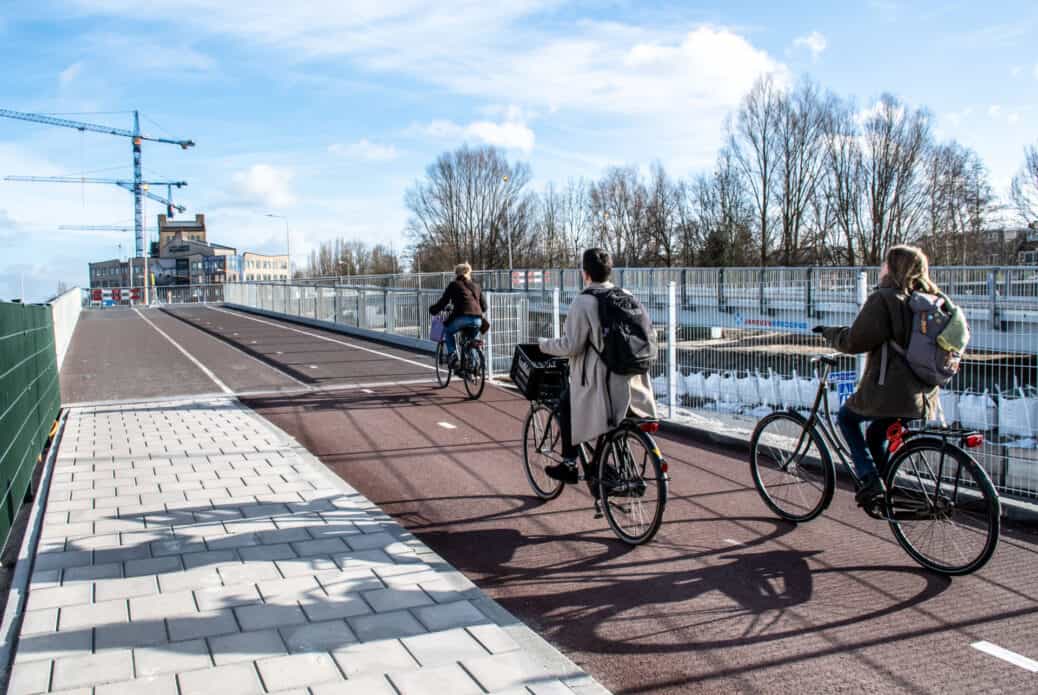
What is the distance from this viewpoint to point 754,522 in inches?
226

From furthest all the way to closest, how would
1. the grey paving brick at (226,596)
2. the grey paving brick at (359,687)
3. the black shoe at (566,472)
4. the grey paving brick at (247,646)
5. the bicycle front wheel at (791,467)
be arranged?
the black shoe at (566,472) → the bicycle front wheel at (791,467) → the grey paving brick at (226,596) → the grey paving brick at (247,646) → the grey paving brick at (359,687)

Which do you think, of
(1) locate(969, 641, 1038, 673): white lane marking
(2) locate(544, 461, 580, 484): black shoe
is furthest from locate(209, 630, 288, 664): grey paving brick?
(1) locate(969, 641, 1038, 673): white lane marking

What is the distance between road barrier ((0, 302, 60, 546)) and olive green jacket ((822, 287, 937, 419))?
520 cm

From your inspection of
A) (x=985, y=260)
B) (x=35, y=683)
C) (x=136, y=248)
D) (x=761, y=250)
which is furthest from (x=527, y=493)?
(x=136, y=248)

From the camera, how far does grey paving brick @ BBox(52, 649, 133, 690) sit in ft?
11.2

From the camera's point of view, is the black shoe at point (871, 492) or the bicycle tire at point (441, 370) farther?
the bicycle tire at point (441, 370)

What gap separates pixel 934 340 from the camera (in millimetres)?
4734

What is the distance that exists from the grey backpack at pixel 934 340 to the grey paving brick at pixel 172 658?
13.0 feet

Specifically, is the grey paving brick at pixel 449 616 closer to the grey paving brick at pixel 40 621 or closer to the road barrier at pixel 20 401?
the grey paving brick at pixel 40 621

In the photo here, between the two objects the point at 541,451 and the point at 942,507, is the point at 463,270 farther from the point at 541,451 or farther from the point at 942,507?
the point at 942,507

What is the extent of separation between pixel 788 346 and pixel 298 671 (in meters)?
6.09

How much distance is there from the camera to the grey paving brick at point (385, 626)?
12.7 feet

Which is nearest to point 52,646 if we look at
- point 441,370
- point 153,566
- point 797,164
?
point 153,566

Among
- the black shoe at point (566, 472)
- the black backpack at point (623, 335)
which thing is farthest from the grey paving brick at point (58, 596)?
the black backpack at point (623, 335)
